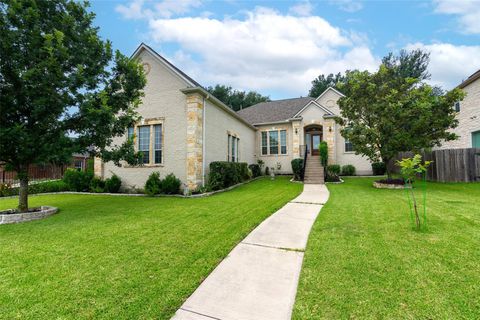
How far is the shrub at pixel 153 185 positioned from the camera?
10.4 meters

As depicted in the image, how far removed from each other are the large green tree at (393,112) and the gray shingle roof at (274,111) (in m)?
7.98

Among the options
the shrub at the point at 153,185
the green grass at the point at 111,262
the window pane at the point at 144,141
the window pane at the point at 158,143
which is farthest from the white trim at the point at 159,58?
the green grass at the point at 111,262

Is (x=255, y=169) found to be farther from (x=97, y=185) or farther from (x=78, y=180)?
(x=78, y=180)

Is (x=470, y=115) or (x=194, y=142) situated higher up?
(x=470, y=115)

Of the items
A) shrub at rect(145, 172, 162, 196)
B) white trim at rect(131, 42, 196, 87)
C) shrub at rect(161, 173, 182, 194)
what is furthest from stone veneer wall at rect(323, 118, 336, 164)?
shrub at rect(145, 172, 162, 196)

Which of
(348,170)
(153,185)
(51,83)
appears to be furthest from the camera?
(348,170)

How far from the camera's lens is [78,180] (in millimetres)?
12328

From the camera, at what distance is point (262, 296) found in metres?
2.47

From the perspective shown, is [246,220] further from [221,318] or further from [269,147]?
[269,147]

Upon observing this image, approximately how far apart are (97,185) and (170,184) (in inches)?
188

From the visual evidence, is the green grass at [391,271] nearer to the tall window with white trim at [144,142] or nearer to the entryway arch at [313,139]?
the tall window with white trim at [144,142]

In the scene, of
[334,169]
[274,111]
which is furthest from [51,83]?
[274,111]

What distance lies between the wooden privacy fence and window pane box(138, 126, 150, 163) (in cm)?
1625

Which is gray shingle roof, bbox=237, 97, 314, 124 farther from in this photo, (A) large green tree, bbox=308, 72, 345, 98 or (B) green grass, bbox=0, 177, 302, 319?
(A) large green tree, bbox=308, 72, 345, 98
